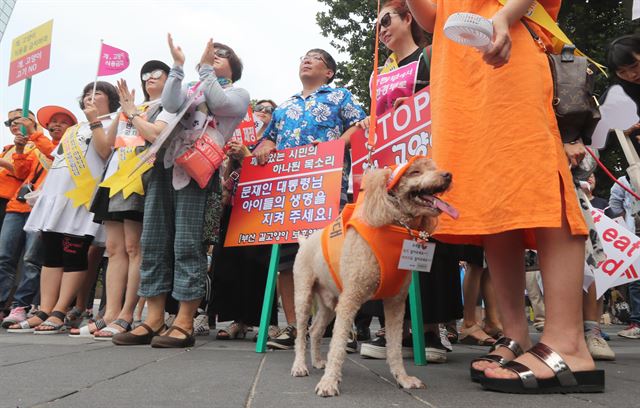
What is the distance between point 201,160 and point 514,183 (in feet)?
7.82

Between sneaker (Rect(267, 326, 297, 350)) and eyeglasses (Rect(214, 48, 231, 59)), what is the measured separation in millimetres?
2466

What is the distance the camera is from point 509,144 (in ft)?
7.25

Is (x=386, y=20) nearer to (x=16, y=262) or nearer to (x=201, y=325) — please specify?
(x=201, y=325)

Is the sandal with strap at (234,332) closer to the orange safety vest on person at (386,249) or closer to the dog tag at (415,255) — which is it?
the orange safety vest on person at (386,249)

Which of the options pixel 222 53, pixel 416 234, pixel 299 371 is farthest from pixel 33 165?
pixel 416 234

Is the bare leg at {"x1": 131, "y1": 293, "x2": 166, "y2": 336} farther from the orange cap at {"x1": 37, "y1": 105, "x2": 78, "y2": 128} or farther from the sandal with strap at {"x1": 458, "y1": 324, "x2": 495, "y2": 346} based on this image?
the orange cap at {"x1": 37, "y1": 105, "x2": 78, "y2": 128}

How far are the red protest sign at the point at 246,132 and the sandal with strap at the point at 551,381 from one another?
3454 millimetres

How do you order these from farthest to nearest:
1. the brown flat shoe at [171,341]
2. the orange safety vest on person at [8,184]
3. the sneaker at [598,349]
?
the orange safety vest on person at [8,184] < the brown flat shoe at [171,341] < the sneaker at [598,349]

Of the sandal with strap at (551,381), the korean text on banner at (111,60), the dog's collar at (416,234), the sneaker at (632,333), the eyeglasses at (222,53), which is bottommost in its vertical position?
the sneaker at (632,333)

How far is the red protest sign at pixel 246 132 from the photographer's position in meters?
4.93

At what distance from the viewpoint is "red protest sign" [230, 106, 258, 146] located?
194 inches

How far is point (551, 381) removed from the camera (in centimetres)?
201

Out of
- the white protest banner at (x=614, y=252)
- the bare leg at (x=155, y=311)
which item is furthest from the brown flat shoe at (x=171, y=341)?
the white protest banner at (x=614, y=252)

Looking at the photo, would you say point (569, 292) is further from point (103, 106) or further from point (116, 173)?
point (103, 106)
